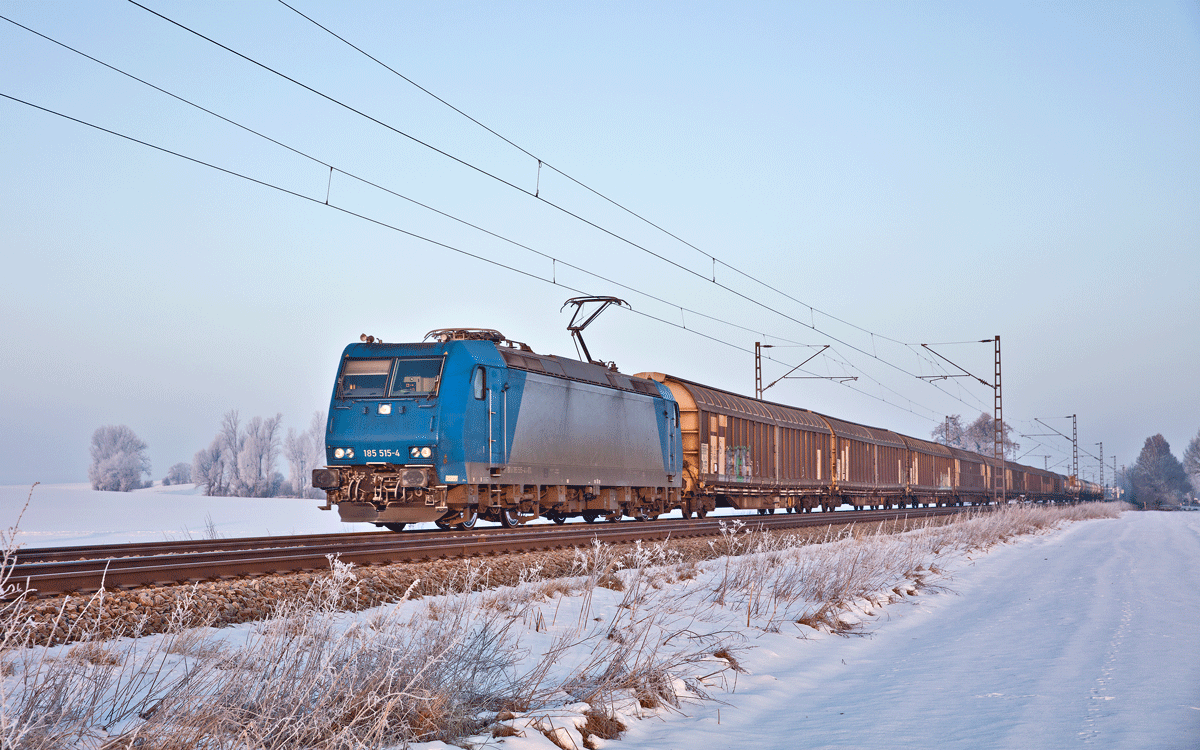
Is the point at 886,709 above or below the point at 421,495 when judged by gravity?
below

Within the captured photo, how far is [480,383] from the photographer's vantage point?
1680cm

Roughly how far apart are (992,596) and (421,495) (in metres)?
9.67

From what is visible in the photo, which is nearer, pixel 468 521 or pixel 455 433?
pixel 455 433

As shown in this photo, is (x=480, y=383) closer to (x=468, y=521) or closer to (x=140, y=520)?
(x=468, y=521)

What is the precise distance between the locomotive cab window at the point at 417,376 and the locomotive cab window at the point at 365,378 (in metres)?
0.24

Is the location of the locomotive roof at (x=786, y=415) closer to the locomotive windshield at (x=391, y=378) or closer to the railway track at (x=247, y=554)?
the railway track at (x=247, y=554)

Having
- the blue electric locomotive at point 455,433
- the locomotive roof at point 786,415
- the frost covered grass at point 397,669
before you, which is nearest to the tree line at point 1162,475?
the locomotive roof at point 786,415

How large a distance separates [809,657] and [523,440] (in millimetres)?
9914

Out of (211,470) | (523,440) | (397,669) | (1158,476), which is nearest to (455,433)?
(523,440)

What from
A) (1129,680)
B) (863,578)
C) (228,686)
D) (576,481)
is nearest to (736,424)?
(576,481)

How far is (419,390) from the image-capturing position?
16.5m

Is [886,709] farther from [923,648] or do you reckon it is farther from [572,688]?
[923,648]

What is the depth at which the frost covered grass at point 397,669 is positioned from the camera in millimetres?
4254

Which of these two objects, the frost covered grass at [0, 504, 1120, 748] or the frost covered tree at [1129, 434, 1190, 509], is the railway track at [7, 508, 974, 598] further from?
the frost covered tree at [1129, 434, 1190, 509]
